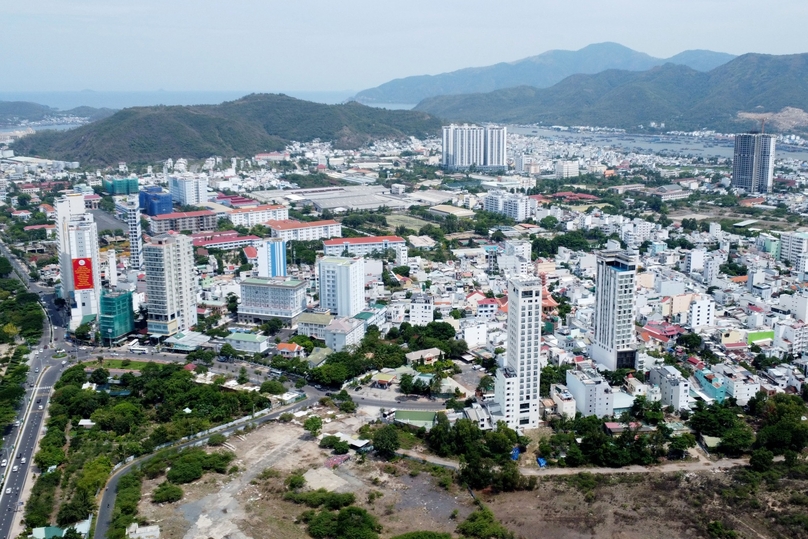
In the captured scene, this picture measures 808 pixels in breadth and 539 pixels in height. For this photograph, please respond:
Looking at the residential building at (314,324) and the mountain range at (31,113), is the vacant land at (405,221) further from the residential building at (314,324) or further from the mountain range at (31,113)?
the mountain range at (31,113)

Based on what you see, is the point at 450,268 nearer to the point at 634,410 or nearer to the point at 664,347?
the point at 664,347

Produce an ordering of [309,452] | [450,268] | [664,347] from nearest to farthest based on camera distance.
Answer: [309,452]
[664,347]
[450,268]

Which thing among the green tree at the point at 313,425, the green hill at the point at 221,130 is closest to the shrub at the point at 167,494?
the green tree at the point at 313,425

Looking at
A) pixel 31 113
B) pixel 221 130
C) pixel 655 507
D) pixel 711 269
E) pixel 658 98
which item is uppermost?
pixel 658 98

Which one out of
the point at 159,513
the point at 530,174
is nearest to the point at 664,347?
the point at 159,513

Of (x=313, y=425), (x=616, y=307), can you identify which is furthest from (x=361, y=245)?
(x=313, y=425)

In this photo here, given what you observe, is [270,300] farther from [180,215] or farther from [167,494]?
[180,215]
